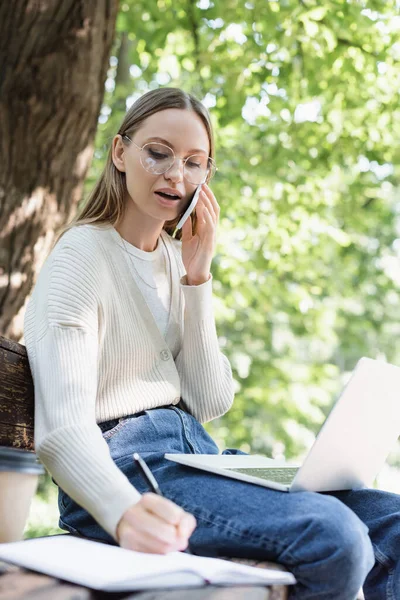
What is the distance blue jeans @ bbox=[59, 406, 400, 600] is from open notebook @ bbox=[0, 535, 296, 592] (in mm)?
69

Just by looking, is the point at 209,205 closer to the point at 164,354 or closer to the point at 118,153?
the point at 118,153

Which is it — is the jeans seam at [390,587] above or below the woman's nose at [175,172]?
below

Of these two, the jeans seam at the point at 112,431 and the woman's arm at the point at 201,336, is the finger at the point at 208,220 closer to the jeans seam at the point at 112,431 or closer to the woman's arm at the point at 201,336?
the woman's arm at the point at 201,336

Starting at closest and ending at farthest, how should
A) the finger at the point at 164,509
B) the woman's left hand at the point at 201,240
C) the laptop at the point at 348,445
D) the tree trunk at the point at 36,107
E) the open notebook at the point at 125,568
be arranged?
the open notebook at the point at 125,568
the finger at the point at 164,509
the laptop at the point at 348,445
the woman's left hand at the point at 201,240
the tree trunk at the point at 36,107

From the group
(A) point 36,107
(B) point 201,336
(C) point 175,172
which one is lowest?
(B) point 201,336

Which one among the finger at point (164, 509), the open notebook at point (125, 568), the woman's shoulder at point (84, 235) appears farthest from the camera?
the woman's shoulder at point (84, 235)

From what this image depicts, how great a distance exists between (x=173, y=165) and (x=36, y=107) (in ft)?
5.03

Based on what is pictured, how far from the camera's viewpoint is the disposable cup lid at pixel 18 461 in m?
1.91

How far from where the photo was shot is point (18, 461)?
195 cm

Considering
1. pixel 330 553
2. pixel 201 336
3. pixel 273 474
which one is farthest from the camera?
pixel 201 336

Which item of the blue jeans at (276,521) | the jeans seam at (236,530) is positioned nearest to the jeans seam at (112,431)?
the blue jeans at (276,521)

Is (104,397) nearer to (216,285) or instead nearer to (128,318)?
(128,318)

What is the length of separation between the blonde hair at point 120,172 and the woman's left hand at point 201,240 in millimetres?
171

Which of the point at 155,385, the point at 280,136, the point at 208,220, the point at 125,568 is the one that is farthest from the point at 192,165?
the point at 280,136
